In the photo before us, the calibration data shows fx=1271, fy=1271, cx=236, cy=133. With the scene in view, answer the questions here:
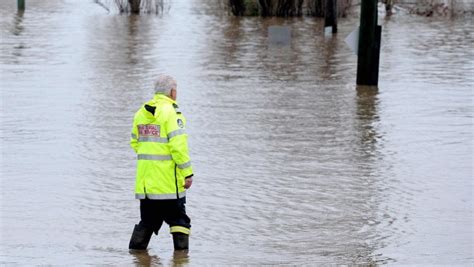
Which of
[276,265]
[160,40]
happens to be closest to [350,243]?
[276,265]

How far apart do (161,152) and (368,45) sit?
34.8 ft

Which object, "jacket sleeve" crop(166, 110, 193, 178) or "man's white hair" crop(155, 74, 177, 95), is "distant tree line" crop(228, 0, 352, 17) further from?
"jacket sleeve" crop(166, 110, 193, 178)

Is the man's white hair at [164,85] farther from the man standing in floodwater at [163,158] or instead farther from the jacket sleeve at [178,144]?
the jacket sleeve at [178,144]

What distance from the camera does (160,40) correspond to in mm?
27484

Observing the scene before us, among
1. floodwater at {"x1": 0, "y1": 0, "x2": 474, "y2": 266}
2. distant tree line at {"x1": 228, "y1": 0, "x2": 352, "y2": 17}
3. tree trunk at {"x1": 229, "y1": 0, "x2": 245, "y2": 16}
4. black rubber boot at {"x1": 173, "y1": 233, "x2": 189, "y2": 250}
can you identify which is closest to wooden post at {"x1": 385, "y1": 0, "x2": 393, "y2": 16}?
distant tree line at {"x1": 228, "y1": 0, "x2": 352, "y2": 17}

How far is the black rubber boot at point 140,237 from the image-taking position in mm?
8656

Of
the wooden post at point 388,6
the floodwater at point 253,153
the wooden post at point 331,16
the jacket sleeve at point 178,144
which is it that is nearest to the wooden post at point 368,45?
the floodwater at point 253,153

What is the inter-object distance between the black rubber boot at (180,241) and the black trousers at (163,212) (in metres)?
0.07

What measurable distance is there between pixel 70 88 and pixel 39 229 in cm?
943

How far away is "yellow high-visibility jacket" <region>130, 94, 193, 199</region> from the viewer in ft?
27.5

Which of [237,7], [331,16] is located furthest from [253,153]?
[237,7]

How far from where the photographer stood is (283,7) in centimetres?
3547

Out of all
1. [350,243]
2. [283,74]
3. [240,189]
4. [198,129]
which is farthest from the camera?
[283,74]

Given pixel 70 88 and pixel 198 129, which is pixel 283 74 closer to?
pixel 70 88
